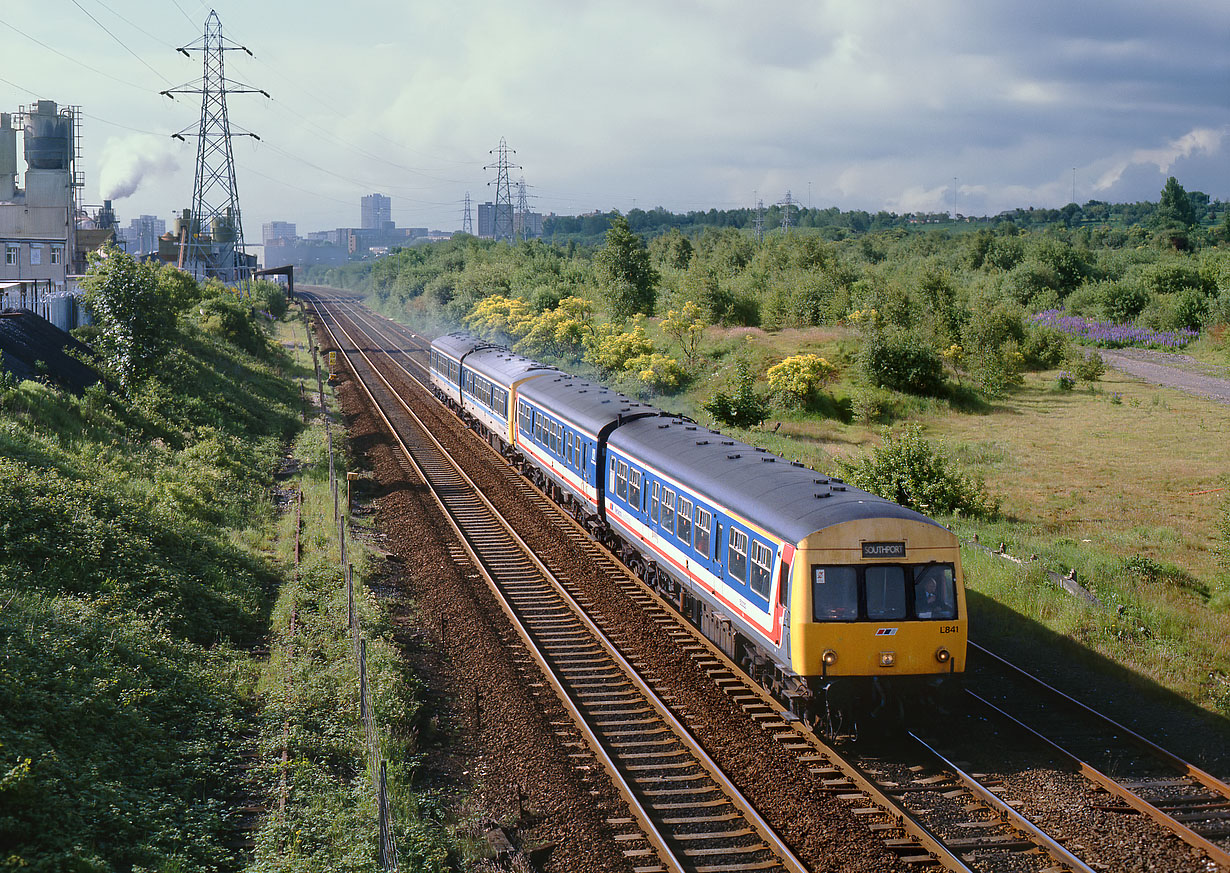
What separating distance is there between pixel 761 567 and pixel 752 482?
1.79 metres

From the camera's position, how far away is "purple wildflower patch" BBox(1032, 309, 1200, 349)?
66438mm

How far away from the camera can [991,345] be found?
47.9 meters

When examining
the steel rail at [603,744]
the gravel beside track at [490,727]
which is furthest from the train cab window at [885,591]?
the gravel beside track at [490,727]

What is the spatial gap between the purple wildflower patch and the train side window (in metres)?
55.1

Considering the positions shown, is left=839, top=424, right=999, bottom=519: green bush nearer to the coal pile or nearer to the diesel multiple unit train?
the diesel multiple unit train

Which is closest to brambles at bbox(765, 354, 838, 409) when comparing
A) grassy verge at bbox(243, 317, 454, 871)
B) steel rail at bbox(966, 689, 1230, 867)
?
grassy verge at bbox(243, 317, 454, 871)

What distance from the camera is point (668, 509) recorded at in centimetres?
1708

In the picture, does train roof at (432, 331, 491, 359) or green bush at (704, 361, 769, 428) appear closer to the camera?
green bush at (704, 361, 769, 428)

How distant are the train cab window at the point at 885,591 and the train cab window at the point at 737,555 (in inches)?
83.1

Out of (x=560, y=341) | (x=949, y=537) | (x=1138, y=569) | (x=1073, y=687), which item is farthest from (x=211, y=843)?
(x=560, y=341)

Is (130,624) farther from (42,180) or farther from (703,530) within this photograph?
(42,180)

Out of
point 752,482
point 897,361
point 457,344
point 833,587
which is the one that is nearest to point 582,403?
point 752,482

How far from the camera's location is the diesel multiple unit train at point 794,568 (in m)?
12.0

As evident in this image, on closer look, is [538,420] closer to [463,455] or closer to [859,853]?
[463,455]
